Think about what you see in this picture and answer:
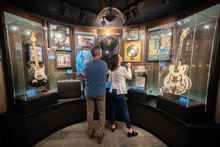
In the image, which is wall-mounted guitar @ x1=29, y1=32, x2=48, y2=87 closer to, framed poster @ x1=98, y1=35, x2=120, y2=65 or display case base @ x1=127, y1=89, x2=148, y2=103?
framed poster @ x1=98, y1=35, x2=120, y2=65

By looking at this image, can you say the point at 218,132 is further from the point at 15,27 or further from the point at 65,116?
the point at 15,27

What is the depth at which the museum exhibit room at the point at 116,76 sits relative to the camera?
1.59 m

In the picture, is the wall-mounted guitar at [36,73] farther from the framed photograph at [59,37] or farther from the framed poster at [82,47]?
the framed poster at [82,47]

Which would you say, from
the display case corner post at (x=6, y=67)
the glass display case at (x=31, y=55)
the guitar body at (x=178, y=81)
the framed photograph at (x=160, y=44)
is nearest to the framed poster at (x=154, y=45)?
the framed photograph at (x=160, y=44)

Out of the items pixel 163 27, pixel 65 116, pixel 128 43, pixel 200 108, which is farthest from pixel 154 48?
pixel 65 116

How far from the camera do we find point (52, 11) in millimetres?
2150

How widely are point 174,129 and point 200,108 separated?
1.53ft

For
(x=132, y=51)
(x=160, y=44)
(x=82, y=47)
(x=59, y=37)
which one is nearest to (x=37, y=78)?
(x=59, y=37)

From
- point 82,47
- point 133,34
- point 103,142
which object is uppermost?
point 133,34

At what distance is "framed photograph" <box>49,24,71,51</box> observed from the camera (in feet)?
8.31

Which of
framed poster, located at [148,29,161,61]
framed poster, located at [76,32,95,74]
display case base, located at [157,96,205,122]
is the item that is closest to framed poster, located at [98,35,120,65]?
framed poster, located at [76,32,95,74]

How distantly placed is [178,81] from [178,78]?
0.05 m

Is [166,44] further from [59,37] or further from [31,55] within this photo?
[31,55]

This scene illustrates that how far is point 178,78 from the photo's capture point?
5.86ft
